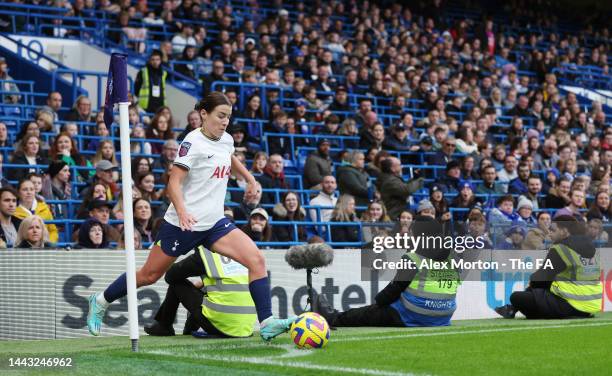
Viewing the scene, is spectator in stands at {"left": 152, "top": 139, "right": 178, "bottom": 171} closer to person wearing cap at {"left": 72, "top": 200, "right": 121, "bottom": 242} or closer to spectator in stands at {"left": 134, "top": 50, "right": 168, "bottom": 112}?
person wearing cap at {"left": 72, "top": 200, "right": 121, "bottom": 242}

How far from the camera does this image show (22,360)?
706cm

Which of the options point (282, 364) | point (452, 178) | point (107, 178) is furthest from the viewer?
point (452, 178)

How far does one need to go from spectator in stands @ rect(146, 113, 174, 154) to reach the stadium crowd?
23 mm

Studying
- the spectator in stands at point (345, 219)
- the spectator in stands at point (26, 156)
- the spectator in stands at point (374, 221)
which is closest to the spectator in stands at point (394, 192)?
the spectator in stands at point (374, 221)

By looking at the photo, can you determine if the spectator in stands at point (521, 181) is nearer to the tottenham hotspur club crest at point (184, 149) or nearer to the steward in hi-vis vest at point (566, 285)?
the steward in hi-vis vest at point (566, 285)

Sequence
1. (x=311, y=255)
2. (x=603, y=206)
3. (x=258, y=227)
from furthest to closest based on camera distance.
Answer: (x=603, y=206), (x=258, y=227), (x=311, y=255)

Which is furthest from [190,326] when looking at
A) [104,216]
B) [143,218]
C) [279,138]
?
[279,138]

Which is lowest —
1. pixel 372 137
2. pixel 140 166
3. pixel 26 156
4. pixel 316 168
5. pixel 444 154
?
pixel 444 154

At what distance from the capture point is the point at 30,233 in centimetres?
1072

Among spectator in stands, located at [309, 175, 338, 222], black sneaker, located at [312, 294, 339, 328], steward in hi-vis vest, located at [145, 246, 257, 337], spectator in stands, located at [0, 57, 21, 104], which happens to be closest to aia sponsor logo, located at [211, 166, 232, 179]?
steward in hi-vis vest, located at [145, 246, 257, 337]

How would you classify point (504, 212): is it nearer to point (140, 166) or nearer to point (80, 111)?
point (140, 166)

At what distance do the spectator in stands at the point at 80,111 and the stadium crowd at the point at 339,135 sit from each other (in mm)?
21

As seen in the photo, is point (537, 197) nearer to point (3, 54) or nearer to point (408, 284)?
point (408, 284)

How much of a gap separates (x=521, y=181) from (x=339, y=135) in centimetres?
321
